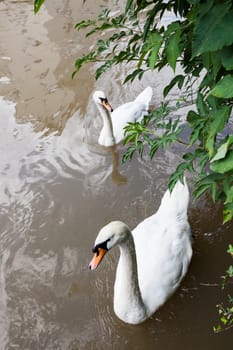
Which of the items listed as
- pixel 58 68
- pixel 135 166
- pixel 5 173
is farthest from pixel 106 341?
pixel 58 68

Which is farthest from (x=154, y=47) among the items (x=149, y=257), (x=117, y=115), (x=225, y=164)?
(x=117, y=115)

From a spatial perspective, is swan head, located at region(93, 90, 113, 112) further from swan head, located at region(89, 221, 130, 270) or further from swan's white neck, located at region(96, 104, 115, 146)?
swan head, located at region(89, 221, 130, 270)

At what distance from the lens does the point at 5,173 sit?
4.53m

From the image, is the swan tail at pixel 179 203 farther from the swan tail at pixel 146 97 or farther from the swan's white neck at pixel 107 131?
the swan tail at pixel 146 97

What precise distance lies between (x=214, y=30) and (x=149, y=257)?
225 centimetres

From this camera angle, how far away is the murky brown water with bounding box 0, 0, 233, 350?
297cm

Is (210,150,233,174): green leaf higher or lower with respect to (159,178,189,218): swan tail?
higher

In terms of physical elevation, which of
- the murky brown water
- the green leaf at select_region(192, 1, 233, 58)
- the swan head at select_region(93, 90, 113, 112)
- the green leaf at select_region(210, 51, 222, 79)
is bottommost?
the murky brown water

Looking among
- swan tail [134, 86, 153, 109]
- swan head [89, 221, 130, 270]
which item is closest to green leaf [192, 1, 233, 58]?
swan head [89, 221, 130, 270]

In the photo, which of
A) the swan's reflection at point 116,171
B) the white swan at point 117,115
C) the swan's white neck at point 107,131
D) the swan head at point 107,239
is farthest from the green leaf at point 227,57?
the swan's white neck at point 107,131

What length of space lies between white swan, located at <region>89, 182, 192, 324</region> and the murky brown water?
140 mm

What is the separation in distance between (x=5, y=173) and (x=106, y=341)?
2.14 meters

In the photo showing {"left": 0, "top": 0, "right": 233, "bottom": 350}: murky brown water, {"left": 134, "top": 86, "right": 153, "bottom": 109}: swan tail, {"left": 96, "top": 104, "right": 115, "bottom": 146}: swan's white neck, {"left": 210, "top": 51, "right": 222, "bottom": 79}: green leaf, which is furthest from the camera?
{"left": 134, "top": 86, "right": 153, "bottom": 109}: swan tail

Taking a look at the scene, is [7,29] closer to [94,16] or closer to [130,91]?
[94,16]
